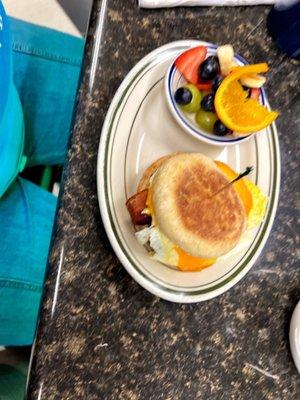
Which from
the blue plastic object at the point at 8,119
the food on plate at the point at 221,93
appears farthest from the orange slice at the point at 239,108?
the blue plastic object at the point at 8,119

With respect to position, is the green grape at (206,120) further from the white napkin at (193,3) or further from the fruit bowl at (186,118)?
the white napkin at (193,3)

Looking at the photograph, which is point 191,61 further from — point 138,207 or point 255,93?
point 138,207

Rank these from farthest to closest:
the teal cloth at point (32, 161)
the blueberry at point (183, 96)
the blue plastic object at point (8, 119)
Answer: the teal cloth at point (32, 161)
the blueberry at point (183, 96)
the blue plastic object at point (8, 119)

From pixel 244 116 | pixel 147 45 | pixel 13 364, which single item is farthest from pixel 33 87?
pixel 13 364

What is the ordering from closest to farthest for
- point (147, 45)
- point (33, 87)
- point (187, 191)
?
point (187, 191)
point (147, 45)
point (33, 87)

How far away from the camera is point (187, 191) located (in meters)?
0.71

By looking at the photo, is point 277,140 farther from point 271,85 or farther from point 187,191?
point 187,191

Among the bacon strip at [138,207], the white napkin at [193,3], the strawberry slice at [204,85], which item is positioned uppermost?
the white napkin at [193,3]

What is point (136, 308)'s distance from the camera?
2.45ft

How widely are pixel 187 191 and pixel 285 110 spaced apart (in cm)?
27

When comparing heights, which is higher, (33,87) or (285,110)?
(285,110)

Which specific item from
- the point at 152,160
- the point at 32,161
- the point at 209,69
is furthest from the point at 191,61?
the point at 32,161

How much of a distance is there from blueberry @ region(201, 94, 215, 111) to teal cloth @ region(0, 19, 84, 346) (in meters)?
0.33

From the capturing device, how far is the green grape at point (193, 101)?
78 cm
